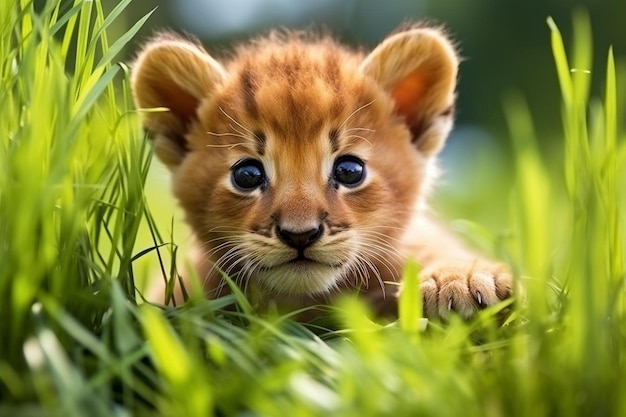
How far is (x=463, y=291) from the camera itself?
62.8 inches

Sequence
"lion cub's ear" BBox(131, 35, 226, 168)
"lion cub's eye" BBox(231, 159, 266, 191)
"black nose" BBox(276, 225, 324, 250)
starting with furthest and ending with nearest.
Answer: "lion cub's ear" BBox(131, 35, 226, 168), "lion cub's eye" BBox(231, 159, 266, 191), "black nose" BBox(276, 225, 324, 250)

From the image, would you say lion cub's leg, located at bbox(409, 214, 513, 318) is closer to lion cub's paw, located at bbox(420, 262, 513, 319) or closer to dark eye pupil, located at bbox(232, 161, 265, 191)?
lion cub's paw, located at bbox(420, 262, 513, 319)

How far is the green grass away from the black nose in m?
0.27

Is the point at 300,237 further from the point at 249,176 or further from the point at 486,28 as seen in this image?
the point at 486,28

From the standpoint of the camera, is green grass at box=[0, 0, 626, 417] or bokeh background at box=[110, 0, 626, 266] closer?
green grass at box=[0, 0, 626, 417]

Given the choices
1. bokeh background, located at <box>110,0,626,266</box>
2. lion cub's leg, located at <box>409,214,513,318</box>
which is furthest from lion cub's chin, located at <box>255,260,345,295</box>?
bokeh background, located at <box>110,0,626,266</box>

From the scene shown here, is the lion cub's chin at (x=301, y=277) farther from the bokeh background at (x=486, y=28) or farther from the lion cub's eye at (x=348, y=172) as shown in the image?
the bokeh background at (x=486, y=28)

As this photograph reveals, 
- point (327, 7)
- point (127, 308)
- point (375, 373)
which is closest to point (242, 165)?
point (127, 308)

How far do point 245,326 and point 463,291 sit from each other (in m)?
0.40

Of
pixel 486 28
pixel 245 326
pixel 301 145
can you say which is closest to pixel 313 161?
pixel 301 145

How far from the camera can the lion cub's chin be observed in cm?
174

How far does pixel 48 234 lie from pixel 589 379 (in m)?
0.64

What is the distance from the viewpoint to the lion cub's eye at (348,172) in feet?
6.10

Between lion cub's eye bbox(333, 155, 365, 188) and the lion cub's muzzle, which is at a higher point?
lion cub's eye bbox(333, 155, 365, 188)
